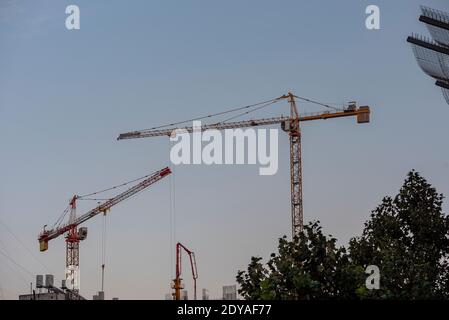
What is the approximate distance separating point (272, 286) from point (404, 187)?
116ft

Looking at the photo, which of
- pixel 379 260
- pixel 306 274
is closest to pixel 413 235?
pixel 379 260

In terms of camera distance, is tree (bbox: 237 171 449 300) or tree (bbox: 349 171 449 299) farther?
tree (bbox: 349 171 449 299)

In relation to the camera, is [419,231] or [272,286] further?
[419,231]

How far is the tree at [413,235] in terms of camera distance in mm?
90625

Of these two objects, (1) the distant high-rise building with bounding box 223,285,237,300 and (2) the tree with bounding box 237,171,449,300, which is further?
(1) the distant high-rise building with bounding box 223,285,237,300

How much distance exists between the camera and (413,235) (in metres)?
97.2

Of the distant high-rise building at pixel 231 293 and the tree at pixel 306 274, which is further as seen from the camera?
the distant high-rise building at pixel 231 293

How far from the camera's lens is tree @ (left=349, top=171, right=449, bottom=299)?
90.6m

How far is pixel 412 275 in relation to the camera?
283 feet

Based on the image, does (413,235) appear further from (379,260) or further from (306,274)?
(306,274)

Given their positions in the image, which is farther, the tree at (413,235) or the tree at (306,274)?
the tree at (413,235)
